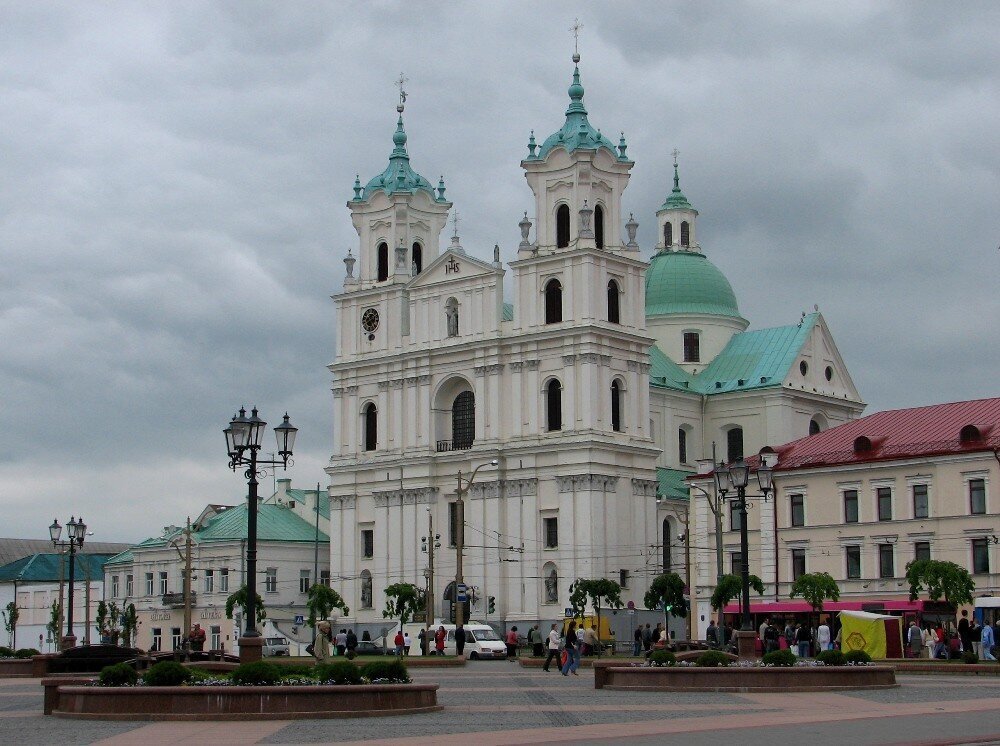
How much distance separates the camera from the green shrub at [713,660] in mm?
35875

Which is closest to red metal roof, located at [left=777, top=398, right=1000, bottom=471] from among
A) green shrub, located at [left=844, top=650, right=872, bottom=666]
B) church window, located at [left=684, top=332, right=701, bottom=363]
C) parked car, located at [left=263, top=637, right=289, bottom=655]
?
parked car, located at [left=263, top=637, right=289, bottom=655]

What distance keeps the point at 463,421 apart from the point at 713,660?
65.3 metres

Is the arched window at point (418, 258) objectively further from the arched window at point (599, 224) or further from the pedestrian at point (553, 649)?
the pedestrian at point (553, 649)

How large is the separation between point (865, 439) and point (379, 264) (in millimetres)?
41793

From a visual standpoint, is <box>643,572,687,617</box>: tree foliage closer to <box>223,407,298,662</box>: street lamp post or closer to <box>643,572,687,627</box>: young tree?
<box>643,572,687,627</box>: young tree

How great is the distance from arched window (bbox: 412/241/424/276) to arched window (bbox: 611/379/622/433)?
1769 cm

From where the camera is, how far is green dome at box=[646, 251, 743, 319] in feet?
372

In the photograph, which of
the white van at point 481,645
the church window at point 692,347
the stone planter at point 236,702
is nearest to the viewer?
the stone planter at point 236,702

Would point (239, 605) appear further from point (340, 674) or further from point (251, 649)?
point (340, 674)

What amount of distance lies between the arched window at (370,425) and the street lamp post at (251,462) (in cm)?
6710

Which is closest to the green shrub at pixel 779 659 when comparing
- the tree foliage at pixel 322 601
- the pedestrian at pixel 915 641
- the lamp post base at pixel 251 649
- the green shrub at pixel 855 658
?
the green shrub at pixel 855 658

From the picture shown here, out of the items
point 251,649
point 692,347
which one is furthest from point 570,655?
point 692,347

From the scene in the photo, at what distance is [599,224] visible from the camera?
3888 inches

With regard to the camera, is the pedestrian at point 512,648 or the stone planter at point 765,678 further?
the pedestrian at point 512,648
